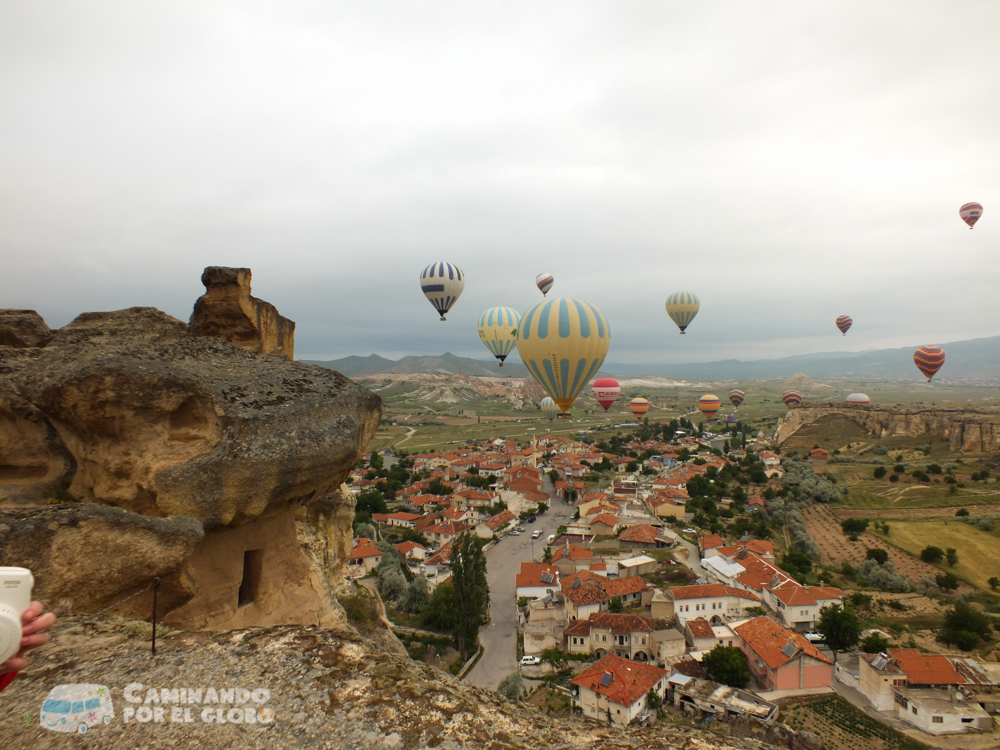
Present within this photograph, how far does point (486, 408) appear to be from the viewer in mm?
149875

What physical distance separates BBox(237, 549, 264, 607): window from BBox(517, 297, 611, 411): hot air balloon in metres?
16.8

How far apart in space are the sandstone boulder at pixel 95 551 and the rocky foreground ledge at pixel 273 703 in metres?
0.36

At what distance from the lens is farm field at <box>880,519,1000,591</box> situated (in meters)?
31.0

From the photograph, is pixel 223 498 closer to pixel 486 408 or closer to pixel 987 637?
pixel 987 637

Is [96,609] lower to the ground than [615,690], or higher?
higher

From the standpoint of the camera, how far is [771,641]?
22.3 meters

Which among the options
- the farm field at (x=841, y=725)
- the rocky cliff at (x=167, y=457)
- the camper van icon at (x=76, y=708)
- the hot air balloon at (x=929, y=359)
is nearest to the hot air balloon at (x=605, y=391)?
the farm field at (x=841, y=725)

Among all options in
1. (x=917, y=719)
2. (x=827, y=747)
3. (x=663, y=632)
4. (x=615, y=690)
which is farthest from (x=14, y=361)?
(x=917, y=719)

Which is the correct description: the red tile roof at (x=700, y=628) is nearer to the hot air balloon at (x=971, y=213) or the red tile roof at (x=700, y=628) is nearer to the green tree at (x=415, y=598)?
the green tree at (x=415, y=598)

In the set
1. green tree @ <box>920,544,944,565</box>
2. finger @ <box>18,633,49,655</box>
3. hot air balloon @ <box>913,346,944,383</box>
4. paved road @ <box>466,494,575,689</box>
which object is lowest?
paved road @ <box>466,494,575,689</box>

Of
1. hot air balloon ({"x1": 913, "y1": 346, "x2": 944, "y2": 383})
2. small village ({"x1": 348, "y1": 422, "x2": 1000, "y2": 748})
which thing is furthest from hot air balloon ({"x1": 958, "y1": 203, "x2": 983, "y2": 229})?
small village ({"x1": 348, "y1": 422, "x2": 1000, "y2": 748})

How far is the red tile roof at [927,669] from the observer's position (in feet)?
64.5

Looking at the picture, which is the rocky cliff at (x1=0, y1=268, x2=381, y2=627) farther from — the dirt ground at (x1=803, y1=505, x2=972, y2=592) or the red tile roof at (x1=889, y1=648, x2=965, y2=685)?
the dirt ground at (x1=803, y1=505, x2=972, y2=592)

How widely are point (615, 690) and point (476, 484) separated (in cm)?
3500
